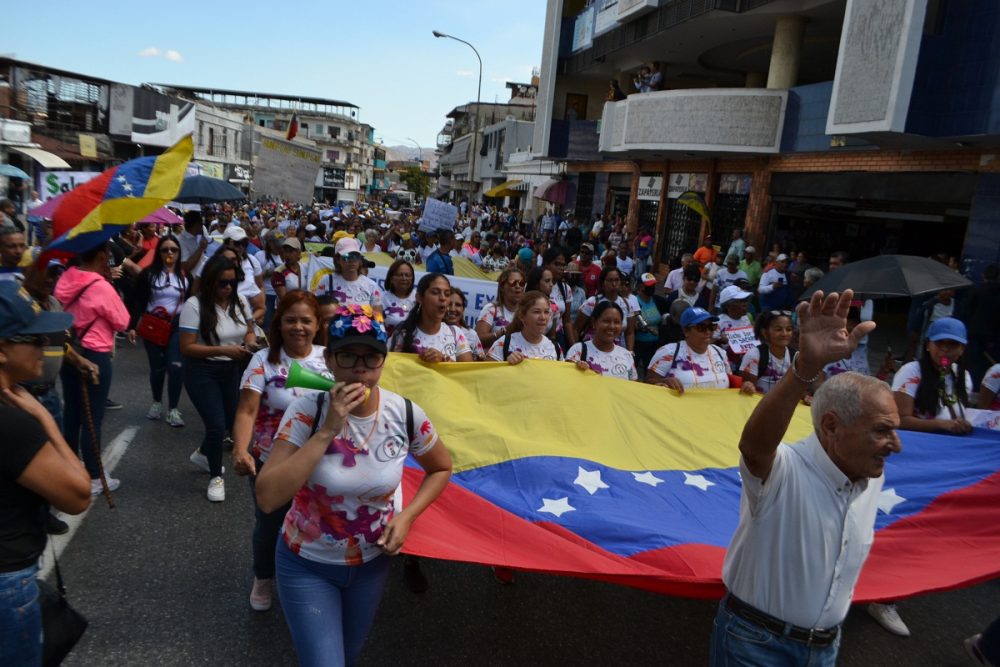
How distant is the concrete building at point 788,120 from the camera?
461 inches

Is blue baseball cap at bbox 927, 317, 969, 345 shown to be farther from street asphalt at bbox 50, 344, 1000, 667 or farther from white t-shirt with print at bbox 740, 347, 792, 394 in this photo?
street asphalt at bbox 50, 344, 1000, 667

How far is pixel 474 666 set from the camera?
372 cm

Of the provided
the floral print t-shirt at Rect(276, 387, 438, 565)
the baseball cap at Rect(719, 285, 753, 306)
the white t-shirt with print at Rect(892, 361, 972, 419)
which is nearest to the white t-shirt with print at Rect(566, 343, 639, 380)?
the baseball cap at Rect(719, 285, 753, 306)

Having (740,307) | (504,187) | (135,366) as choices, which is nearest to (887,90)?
(740,307)

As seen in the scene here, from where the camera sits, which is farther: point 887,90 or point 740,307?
point 887,90

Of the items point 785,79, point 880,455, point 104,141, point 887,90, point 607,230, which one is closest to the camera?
point 880,455

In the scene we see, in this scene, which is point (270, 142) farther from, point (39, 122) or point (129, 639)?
point (39, 122)

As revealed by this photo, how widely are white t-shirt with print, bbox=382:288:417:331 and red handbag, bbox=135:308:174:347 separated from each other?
2142 mm

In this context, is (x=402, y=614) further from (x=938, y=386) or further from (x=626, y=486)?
(x=938, y=386)

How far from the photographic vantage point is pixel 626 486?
14.0 ft

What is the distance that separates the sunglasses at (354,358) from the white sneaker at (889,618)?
3.76 metres

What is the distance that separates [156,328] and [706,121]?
14.6 metres

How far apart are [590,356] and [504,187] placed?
3395 cm

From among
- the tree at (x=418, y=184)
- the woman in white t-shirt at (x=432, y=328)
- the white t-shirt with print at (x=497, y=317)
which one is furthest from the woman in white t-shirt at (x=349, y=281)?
the tree at (x=418, y=184)
